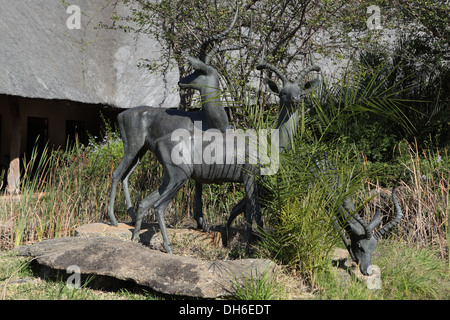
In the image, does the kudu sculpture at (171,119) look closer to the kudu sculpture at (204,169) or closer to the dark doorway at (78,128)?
the kudu sculpture at (204,169)

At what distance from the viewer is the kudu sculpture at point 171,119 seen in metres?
4.73

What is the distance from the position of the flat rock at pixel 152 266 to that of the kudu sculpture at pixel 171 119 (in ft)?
4.20

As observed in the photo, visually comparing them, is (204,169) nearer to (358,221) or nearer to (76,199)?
(358,221)

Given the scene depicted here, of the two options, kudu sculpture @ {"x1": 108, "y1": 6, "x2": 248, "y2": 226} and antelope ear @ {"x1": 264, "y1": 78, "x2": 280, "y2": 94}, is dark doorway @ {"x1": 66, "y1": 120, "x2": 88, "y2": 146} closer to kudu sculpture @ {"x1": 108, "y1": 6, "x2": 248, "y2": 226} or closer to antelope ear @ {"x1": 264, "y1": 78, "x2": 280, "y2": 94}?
kudu sculpture @ {"x1": 108, "y1": 6, "x2": 248, "y2": 226}

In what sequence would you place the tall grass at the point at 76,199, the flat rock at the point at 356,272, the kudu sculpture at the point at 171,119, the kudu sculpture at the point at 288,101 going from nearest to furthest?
1. the flat rock at the point at 356,272
2. the kudu sculpture at the point at 288,101
3. the kudu sculpture at the point at 171,119
4. the tall grass at the point at 76,199

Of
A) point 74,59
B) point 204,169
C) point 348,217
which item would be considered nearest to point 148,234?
point 204,169

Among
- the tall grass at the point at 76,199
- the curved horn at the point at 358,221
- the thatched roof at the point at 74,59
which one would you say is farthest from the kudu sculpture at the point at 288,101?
the thatched roof at the point at 74,59

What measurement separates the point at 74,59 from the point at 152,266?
7.26 metres

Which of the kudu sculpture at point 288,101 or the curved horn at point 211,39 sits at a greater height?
the curved horn at point 211,39

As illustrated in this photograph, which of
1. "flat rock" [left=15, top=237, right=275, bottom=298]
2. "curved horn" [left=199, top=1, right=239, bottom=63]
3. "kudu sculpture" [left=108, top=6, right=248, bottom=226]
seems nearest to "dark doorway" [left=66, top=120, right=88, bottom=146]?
"kudu sculpture" [left=108, top=6, right=248, bottom=226]

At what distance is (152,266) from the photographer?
12.0 feet
